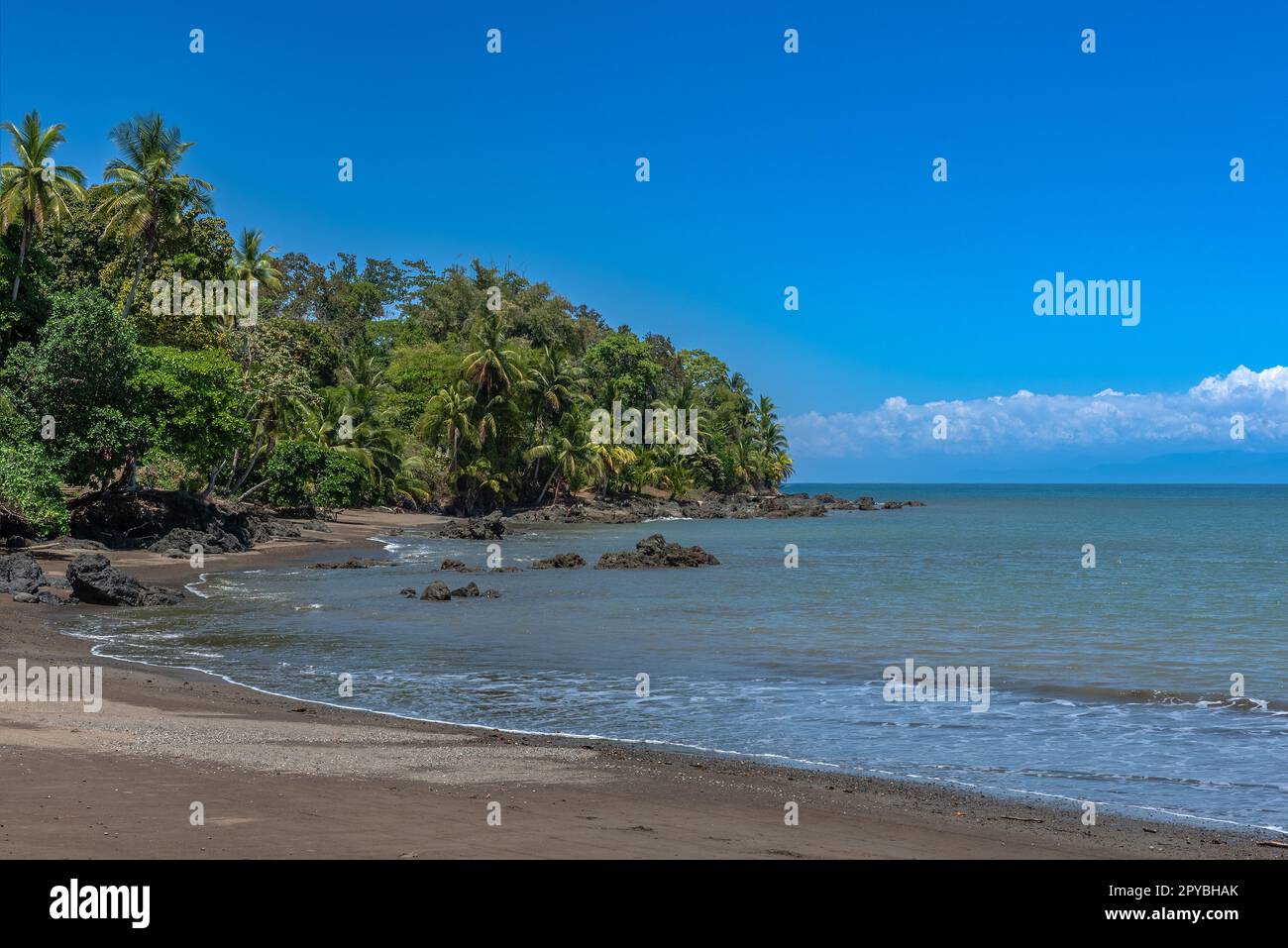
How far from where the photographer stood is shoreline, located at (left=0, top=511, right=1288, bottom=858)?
5945 millimetres

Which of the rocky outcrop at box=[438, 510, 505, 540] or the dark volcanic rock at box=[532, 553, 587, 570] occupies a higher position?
the rocky outcrop at box=[438, 510, 505, 540]

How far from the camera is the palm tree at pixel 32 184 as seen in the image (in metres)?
34.0

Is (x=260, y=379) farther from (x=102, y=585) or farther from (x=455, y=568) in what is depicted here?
(x=102, y=585)

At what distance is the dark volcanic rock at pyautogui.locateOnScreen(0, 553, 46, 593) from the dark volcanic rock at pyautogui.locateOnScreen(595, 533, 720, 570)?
17.6 m

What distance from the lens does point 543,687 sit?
14.3 meters

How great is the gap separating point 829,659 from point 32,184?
3158cm

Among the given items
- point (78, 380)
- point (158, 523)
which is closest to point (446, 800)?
point (78, 380)

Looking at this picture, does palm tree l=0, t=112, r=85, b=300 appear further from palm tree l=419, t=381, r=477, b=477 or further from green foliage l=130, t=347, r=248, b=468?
palm tree l=419, t=381, r=477, b=477

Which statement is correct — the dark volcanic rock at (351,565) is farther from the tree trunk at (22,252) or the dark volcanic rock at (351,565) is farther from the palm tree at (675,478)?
the palm tree at (675,478)

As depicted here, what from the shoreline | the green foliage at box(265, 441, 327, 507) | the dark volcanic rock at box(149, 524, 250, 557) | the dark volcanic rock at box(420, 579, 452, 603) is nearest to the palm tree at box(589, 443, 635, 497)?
the green foliage at box(265, 441, 327, 507)

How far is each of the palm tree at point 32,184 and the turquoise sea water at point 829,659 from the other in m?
15.1

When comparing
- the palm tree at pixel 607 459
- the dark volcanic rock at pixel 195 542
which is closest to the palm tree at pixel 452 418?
the palm tree at pixel 607 459

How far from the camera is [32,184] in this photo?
34344 mm
